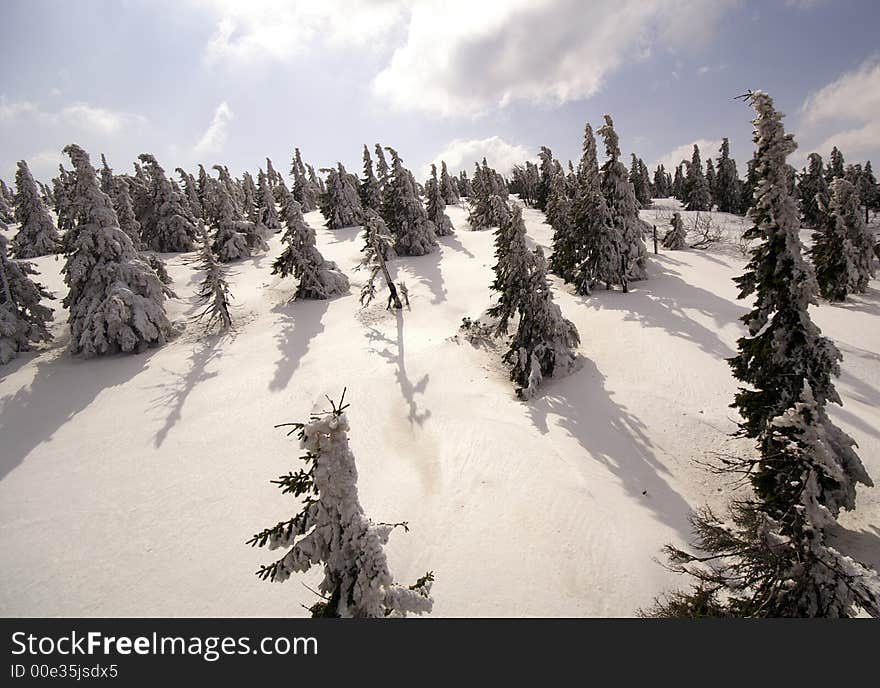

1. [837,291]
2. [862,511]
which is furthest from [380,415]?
[837,291]

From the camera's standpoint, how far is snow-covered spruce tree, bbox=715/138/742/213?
68.4 metres

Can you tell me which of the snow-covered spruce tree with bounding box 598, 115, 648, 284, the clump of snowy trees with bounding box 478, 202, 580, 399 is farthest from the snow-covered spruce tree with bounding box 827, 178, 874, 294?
the clump of snowy trees with bounding box 478, 202, 580, 399

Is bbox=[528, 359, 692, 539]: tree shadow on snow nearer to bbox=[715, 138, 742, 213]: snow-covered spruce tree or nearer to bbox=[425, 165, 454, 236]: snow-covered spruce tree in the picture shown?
bbox=[425, 165, 454, 236]: snow-covered spruce tree

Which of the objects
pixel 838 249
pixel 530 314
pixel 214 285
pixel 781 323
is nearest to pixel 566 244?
pixel 530 314

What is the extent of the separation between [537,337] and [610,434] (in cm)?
571

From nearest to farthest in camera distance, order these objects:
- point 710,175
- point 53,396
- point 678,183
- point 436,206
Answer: point 53,396 < point 436,206 < point 710,175 < point 678,183

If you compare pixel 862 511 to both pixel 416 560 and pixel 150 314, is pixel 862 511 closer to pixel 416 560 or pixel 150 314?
pixel 416 560

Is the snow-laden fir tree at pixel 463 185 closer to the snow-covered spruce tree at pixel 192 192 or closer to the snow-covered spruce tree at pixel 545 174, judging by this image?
the snow-covered spruce tree at pixel 545 174

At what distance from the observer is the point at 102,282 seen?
24.6 metres

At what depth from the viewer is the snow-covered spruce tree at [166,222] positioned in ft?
143

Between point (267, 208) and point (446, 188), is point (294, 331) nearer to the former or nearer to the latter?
point (267, 208)

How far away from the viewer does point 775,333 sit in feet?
37.2

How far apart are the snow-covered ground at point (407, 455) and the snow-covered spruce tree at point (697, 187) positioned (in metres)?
45.2

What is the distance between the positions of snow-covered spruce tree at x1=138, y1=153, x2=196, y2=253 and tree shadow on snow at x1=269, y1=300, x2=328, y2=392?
918 inches
